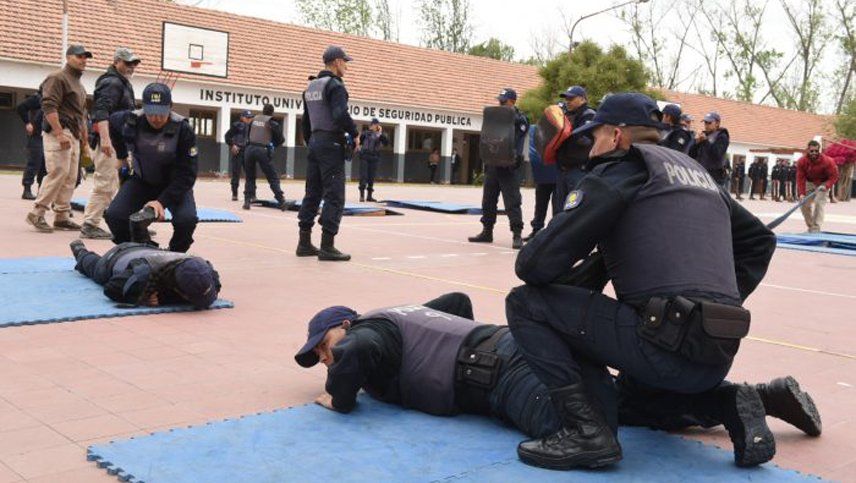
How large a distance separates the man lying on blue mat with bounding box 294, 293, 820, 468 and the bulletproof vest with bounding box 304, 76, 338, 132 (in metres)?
5.17

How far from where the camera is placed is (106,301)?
6.20m

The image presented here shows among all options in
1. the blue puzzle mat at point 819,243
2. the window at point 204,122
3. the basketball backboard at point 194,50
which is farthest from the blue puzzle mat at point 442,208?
the window at point 204,122

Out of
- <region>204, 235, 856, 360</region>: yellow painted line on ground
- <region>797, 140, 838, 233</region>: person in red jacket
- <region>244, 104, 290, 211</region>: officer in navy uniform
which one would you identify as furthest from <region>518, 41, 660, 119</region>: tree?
<region>204, 235, 856, 360</region>: yellow painted line on ground

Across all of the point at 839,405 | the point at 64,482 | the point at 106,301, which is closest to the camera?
the point at 64,482

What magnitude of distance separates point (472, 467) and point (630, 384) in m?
0.94

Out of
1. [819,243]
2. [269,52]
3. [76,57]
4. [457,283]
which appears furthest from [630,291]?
[269,52]

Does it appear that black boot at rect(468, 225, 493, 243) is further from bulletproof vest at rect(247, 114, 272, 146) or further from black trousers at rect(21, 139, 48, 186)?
black trousers at rect(21, 139, 48, 186)

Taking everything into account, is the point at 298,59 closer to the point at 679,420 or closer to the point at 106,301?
the point at 106,301

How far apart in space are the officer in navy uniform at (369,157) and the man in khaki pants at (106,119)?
9987mm

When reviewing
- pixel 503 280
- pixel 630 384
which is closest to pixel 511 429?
pixel 630 384

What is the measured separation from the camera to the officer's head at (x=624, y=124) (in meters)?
3.50

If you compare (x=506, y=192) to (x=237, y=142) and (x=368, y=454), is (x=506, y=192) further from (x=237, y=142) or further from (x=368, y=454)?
(x=368, y=454)

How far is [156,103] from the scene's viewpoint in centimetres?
718

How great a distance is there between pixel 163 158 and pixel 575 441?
16.6 ft
